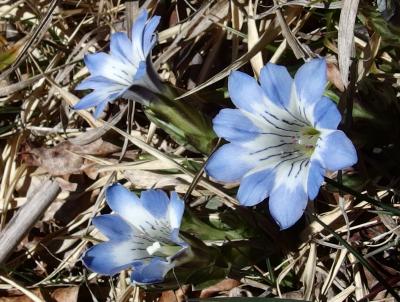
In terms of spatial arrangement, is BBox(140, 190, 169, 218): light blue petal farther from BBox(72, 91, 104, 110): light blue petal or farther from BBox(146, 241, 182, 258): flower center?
BBox(72, 91, 104, 110): light blue petal

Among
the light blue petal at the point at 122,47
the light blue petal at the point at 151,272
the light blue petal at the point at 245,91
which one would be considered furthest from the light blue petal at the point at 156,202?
the light blue petal at the point at 122,47

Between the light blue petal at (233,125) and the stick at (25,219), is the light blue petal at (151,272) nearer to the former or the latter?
the light blue petal at (233,125)

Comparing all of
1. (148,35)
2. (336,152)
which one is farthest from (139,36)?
(336,152)

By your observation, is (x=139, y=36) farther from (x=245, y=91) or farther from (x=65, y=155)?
(x=65, y=155)

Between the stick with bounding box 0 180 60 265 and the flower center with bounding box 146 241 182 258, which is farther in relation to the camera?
the stick with bounding box 0 180 60 265

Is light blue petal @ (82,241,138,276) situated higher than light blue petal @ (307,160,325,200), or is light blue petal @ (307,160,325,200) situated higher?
light blue petal @ (307,160,325,200)

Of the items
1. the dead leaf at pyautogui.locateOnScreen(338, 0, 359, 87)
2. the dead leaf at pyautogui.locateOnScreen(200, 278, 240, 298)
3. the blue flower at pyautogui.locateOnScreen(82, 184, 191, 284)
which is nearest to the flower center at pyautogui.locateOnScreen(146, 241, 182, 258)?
the blue flower at pyautogui.locateOnScreen(82, 184, 191, 284)

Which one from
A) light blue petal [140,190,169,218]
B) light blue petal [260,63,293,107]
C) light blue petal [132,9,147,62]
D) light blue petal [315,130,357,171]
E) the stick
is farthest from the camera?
the stick

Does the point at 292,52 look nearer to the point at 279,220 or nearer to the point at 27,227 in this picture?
the point at 279,220
